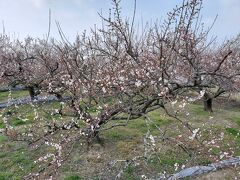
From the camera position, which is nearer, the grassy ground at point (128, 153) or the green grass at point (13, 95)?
the grassy ground at point (128, 153)

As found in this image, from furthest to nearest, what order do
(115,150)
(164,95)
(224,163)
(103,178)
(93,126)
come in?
(115,150) < (224,163) < (103,178) < (93,126) < (164,95)

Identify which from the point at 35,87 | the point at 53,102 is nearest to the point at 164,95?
the point at 53,102

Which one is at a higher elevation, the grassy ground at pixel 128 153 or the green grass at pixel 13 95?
the green grass at pixel 13 95

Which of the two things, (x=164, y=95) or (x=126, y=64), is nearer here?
(x=164, y=95)

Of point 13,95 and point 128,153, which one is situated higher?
point 13,95

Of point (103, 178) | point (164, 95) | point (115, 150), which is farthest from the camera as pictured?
point (115, 150)

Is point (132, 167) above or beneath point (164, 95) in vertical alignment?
beneath

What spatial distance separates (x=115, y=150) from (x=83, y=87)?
2123 millimetres

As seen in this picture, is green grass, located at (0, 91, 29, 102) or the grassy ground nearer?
the grassy ground

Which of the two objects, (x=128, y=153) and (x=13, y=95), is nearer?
(x=128, y=153)

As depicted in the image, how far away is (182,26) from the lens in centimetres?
879

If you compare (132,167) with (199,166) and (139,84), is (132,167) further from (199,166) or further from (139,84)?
(139,84)

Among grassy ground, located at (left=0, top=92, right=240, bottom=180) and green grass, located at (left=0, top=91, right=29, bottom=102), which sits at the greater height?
green grass, located at (left=0, top=91, right=29, bottom=102)

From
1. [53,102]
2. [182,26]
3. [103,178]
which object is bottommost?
[103,178]
